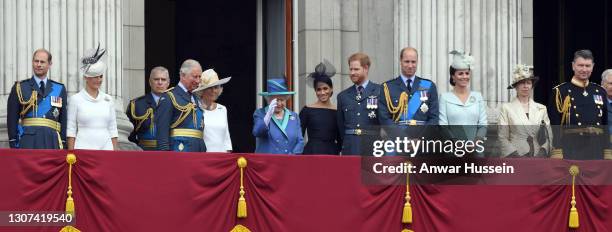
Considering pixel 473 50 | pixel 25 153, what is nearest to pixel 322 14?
pixel 473 50

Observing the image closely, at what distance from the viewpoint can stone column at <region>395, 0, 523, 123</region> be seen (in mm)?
24078

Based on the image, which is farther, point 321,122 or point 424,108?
point 321,122

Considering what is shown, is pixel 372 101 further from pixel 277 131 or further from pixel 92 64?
pixel 92 64

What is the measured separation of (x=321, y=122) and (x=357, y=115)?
0.50 meters

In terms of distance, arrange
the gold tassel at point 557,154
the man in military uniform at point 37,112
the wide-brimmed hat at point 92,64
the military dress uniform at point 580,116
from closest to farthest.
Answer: the man in military uniform at point 37,112 → the wide-brimmed hat at point 92,64 → the gold tassel at point 557,154 → the military dress uniform at point 580,116

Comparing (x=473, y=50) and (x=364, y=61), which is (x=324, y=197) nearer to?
(x=364, y=61)

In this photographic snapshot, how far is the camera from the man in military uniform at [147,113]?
21.0 meters

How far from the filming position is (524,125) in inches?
832

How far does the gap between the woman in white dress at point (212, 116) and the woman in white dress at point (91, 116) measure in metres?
1.04

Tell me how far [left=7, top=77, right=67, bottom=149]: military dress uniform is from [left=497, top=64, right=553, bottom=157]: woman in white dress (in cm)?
483

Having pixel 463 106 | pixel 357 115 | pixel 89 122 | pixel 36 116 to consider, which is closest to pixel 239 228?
pixel 89 122

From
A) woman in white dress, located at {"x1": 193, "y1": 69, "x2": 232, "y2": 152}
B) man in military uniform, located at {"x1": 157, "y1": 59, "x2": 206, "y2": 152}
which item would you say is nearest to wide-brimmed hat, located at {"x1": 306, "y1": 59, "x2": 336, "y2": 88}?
woman in white dress, located at {"x1": 193, "y1": 69, "x2": 232, "y2": 152}

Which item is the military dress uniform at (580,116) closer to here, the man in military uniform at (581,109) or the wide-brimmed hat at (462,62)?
the man in military uniform at (581,109)

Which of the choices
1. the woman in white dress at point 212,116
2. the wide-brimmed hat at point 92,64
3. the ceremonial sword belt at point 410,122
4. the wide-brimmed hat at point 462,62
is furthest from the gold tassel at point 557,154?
the wide-brimmed hat at point 92,64
